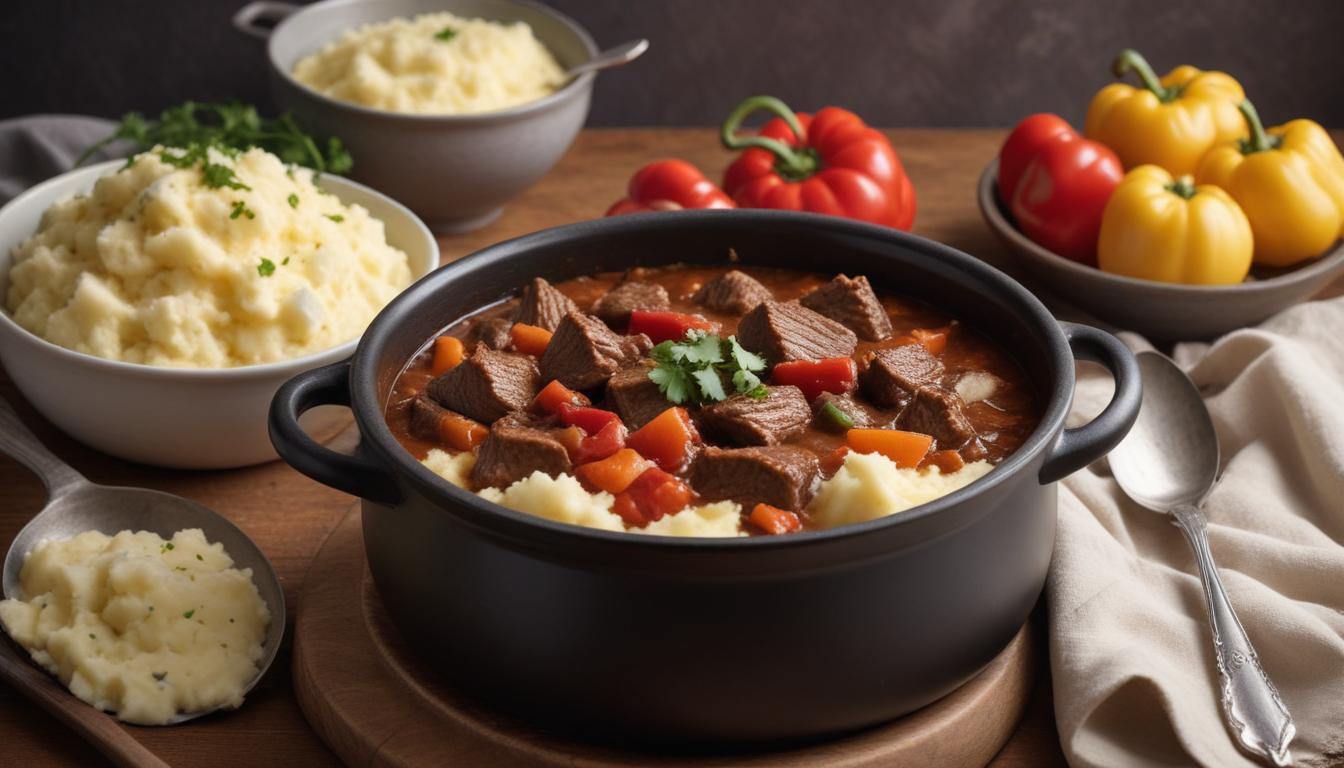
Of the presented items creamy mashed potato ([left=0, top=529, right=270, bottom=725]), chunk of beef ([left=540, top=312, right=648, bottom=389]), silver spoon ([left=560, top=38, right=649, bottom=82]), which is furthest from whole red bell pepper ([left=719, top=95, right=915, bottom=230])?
creamy mashed potato ([left=0, top=529, right=270, bottom=725])

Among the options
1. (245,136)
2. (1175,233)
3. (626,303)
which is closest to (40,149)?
(245,136)

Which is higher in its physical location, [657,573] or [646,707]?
[657,573]

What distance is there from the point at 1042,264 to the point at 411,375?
231cm

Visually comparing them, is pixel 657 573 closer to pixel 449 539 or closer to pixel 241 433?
pixel 449 539

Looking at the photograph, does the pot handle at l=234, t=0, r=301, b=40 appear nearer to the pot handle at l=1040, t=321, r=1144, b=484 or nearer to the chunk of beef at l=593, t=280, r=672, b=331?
the chunk of beef at l=593, t=280, r=672, b=331

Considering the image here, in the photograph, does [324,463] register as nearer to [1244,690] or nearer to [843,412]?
[843,412]

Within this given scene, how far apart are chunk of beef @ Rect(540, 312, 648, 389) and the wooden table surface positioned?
85cm

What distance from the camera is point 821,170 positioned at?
578 cm

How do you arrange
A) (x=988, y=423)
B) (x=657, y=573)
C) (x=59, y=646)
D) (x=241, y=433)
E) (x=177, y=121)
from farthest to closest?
(x=177, y=121) < (x=241, y=433) < (x=988, y=423) < (x=59, y=646) < (x=657, y=573)

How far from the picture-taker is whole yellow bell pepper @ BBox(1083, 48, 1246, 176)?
17.2ft

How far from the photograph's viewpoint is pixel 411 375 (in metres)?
3.70

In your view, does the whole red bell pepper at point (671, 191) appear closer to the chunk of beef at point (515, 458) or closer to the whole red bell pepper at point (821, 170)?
the whole red bell pepper at point (821, 170)

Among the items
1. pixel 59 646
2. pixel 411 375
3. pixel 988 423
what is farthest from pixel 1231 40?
pixel 59 646

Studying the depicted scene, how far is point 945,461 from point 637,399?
28.5 inches
